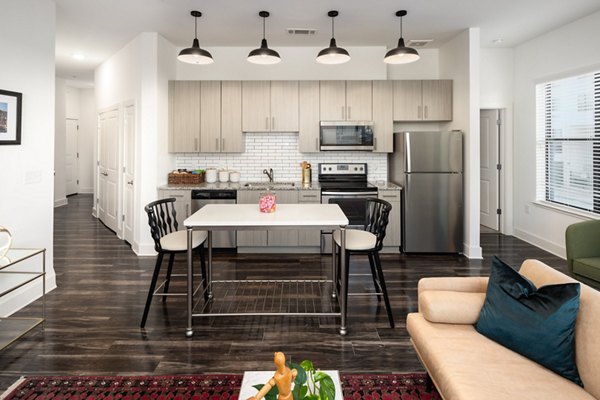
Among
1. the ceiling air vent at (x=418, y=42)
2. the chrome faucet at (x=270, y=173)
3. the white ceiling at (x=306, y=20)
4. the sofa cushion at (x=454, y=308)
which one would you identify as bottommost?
the sofa cushion at (x=454, y=308)

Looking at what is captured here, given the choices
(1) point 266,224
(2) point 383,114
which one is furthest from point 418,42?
(1) point 266,224

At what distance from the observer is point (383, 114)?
5816mm

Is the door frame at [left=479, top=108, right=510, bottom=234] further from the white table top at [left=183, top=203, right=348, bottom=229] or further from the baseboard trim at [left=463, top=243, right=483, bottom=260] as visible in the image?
the white table top at [left=183, top=203, right=348, bottom=229]

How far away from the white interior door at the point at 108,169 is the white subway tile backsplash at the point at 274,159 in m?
1.29

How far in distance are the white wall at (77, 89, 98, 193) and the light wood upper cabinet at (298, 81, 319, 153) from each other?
7.66 m

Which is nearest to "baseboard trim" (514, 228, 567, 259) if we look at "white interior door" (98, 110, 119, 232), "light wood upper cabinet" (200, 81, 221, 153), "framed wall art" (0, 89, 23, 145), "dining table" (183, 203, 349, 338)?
"dining table" (183, 203, 349, 338)

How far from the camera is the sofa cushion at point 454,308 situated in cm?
213

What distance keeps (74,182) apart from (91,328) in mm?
9468

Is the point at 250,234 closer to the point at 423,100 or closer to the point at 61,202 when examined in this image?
the point at 423,100

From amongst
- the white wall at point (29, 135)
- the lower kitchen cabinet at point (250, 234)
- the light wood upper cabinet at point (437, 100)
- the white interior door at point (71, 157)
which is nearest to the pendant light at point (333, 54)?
the lower kitchen cabinet at point (250, 234)

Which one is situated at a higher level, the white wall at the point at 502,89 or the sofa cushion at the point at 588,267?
the white wall at the point at 502,89

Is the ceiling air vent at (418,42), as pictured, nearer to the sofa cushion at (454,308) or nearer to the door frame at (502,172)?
the door frame at (502,172)

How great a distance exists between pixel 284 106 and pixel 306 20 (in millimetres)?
1274

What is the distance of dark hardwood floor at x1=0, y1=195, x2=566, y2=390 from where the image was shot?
2586mm
